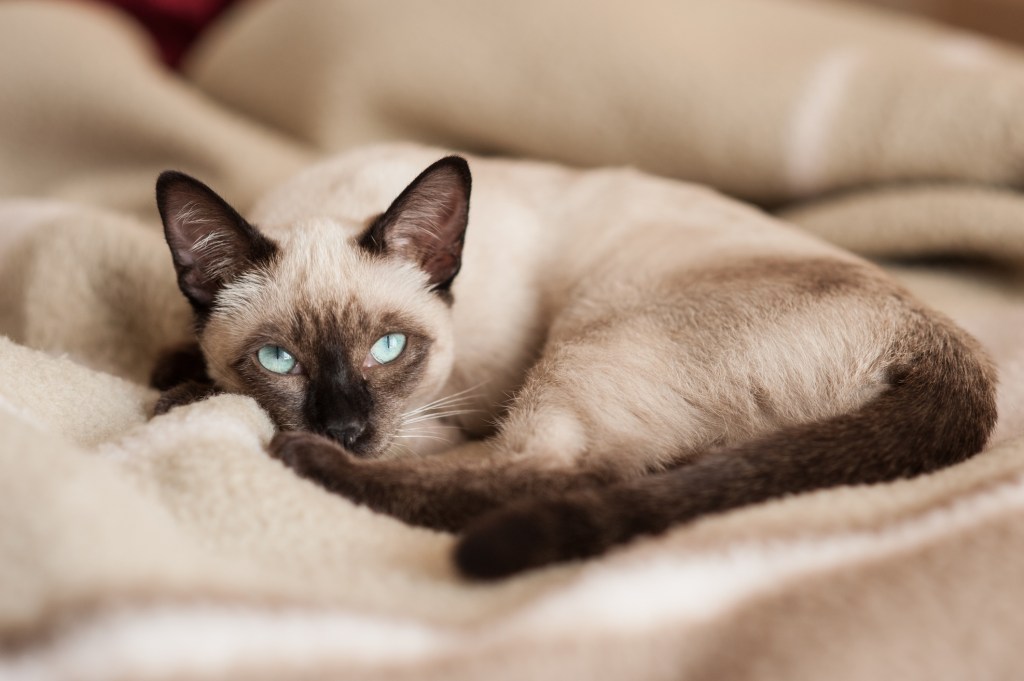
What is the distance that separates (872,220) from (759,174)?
1.04ft

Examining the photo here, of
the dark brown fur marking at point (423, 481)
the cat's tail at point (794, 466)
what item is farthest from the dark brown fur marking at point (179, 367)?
the cat's tail at point (794, 466)

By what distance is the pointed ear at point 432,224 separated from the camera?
4.85ft

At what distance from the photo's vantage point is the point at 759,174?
2.19 m

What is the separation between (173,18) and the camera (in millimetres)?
3010

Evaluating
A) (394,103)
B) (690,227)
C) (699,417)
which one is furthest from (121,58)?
(699,417)

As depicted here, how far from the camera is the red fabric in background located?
2967 mm

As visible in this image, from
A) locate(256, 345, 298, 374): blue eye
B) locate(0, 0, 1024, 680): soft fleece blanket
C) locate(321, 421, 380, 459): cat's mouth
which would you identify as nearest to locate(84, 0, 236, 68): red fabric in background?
locate(0, 0, 1024, 680): soft fleece blanket

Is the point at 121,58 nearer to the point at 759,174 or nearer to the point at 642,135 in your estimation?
the point at 642,135

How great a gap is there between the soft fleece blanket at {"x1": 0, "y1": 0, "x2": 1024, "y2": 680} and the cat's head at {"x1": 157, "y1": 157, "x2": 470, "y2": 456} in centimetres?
14

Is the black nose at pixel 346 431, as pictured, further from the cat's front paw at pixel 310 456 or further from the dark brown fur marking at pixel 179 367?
the dark brown fur marking at pixel 179 367

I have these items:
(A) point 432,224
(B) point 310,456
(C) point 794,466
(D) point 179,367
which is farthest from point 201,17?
(C) point 794,466

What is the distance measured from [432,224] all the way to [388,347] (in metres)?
0.25

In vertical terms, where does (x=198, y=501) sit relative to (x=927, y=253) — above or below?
Answer: below

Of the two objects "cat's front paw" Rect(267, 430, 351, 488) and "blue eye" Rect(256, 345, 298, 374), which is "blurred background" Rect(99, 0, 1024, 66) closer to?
"blue eye" Rect(256, 345, 298, 374)
